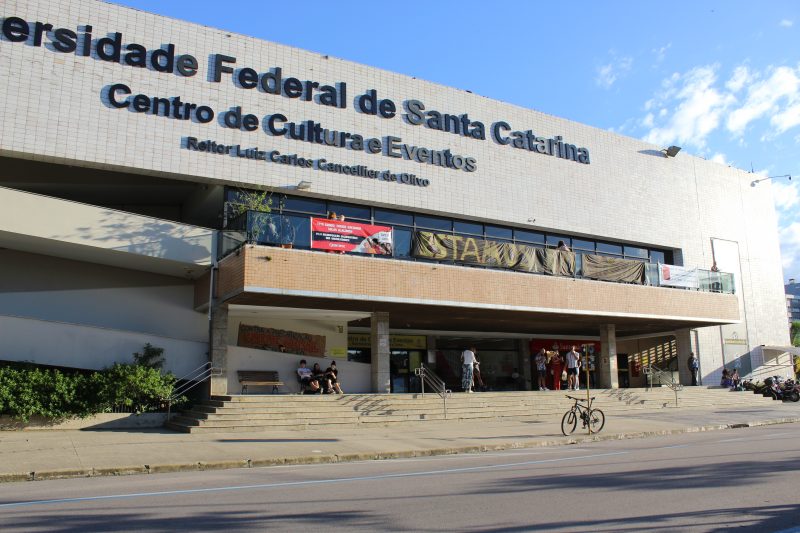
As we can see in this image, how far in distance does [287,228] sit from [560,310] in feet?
35.3

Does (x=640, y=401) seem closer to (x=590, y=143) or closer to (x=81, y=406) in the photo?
(x=590, y=143)

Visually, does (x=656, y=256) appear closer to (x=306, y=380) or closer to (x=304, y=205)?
(x=304, y=205)

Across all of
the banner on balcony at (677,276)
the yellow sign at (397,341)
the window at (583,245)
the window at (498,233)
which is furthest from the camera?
the window at (583,245)

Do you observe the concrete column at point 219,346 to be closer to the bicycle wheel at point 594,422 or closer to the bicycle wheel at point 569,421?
the bicycle wheel at point 569,421

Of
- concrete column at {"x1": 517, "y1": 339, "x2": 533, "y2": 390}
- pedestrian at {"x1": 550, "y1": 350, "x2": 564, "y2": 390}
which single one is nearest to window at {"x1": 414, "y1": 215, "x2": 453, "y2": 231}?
pedestrian at {"x1": 550, "y1": 350, "x2": 564, "y2": 390}

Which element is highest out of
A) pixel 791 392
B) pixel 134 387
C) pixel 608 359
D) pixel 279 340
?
pixel 279 340

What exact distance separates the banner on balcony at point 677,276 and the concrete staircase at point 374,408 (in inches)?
194

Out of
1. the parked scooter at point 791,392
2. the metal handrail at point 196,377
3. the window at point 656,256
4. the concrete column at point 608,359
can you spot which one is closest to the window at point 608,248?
the window at point 656,256

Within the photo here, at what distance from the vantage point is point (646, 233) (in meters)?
31.1

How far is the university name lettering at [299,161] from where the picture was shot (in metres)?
21.0

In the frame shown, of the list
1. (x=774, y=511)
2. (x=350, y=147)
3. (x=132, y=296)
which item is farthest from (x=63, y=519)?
(x=350, y=147)

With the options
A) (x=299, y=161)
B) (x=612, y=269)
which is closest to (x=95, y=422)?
(x=299, y=161)

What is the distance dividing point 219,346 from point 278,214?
448 cm

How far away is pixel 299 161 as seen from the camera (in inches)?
878
